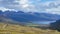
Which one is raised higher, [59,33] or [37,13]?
[37,13]

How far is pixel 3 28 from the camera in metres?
6.65

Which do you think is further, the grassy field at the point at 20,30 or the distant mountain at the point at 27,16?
the distant mountain at the point at 27,16

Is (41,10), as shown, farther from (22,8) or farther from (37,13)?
(22,8)

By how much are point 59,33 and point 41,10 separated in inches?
53.0

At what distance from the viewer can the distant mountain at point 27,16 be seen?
6.81 meters

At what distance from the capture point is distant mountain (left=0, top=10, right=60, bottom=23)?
22.3 feet

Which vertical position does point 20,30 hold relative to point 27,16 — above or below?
below

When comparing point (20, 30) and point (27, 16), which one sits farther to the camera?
point (27, 16)

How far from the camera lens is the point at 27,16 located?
6.86m

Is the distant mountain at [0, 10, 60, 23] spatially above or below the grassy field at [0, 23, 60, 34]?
above

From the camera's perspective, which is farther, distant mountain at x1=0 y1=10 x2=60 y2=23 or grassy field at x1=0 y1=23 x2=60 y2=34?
distant mountain at x1=0 y1=10 x2=60 y2=23

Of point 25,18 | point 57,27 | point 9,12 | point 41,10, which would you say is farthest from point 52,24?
point 9,12

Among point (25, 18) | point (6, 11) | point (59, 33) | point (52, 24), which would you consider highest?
point (6, 11)

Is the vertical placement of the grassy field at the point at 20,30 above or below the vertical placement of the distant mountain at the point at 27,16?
below
